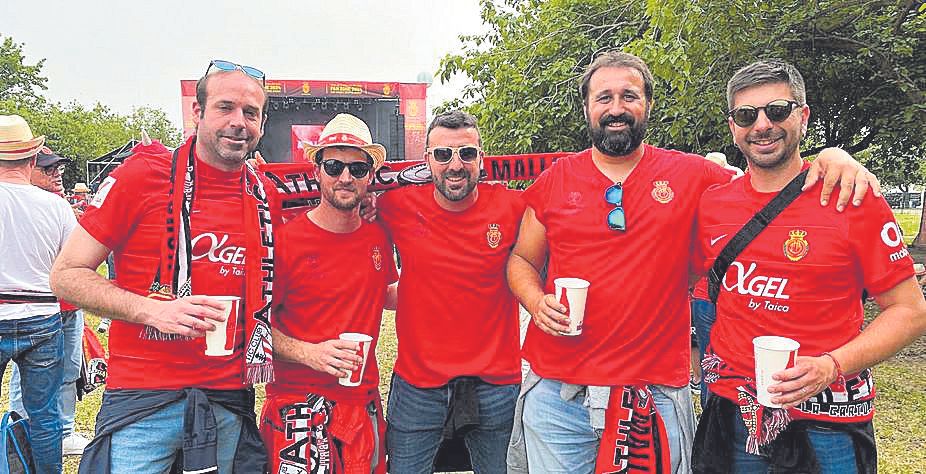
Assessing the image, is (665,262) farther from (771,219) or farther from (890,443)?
(890,443)

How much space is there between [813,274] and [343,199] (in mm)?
1903

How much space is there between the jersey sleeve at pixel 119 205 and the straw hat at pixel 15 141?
2.37m

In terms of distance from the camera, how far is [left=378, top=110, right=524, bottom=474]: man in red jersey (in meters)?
3.06

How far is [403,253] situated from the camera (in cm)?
319

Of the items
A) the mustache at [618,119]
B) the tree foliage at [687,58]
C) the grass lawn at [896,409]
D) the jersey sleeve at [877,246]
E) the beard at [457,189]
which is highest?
the tree foliage at [687,58]

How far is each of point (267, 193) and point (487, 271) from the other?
1064 millimetres

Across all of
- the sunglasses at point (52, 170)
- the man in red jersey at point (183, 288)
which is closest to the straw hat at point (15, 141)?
the sunglasses at point (52, 170)

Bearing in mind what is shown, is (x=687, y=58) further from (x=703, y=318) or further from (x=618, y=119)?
(x=618, y=119)

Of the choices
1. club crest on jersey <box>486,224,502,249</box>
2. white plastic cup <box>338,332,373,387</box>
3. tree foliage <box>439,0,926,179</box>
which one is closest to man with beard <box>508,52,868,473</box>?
club crest on jersey <box>486,224,502,249</box>

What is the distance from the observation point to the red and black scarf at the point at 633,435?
2.67 meters

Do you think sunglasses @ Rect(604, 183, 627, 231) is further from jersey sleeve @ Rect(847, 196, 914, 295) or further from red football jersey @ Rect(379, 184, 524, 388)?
jersey sleeve @ Rect(847, 196, 914, 295)

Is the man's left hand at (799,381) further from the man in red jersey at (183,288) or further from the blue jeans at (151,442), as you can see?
the blue jeans at (151,442)

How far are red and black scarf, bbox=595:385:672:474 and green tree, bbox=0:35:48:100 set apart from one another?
48.5 metres

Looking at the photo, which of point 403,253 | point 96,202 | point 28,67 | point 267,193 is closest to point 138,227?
point 96,202
